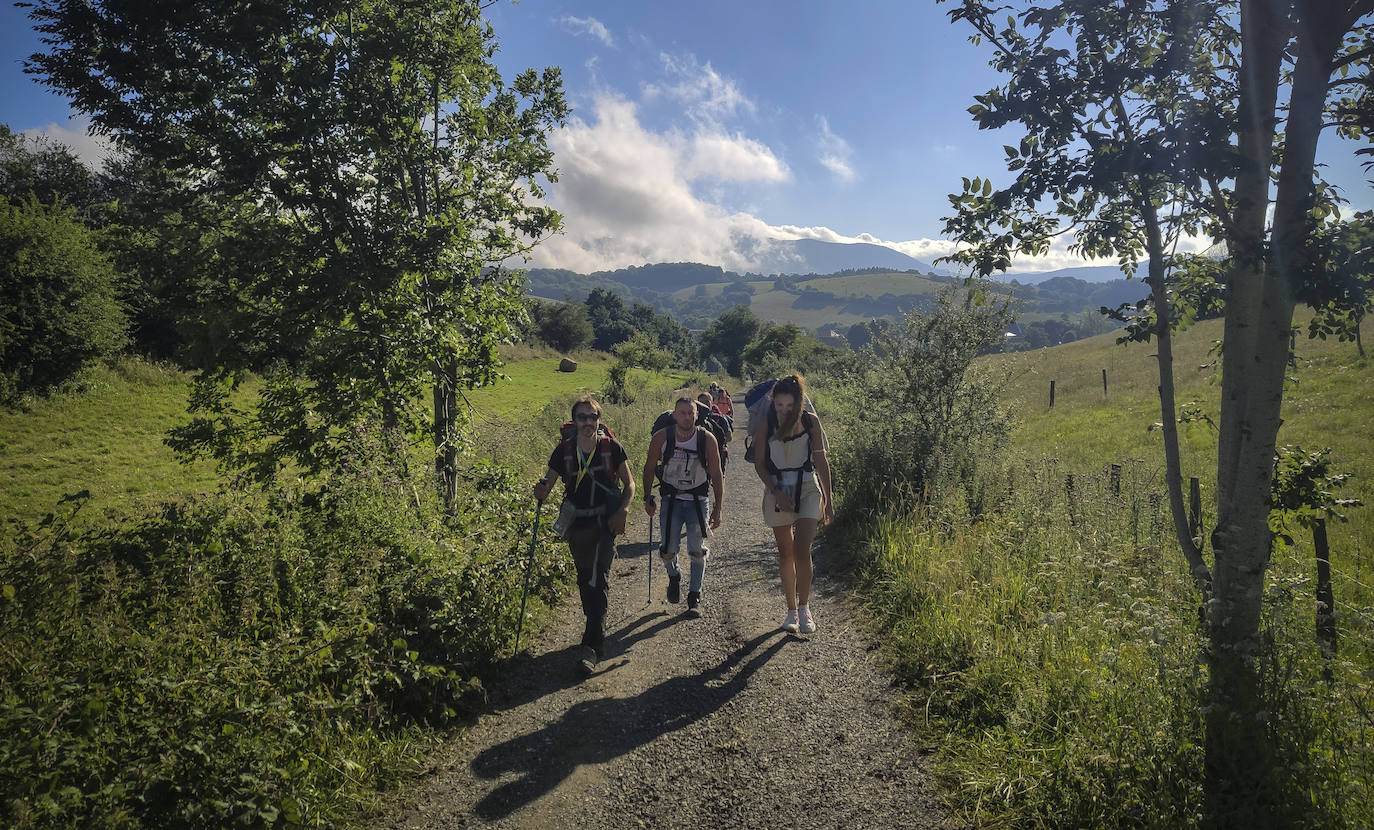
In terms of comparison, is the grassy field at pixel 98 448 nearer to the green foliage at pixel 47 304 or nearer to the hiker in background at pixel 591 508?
the green foliage at pixel 47 304

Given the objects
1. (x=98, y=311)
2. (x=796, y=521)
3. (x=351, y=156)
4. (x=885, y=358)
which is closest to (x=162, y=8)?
(x=351, y=156)

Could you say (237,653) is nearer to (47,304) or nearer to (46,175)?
(47,304)

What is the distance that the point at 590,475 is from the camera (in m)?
5.43

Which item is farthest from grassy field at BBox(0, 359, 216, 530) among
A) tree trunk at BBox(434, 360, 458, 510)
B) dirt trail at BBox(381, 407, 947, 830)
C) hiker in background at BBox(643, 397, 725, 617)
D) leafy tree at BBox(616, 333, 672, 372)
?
leafy tree at BBox(616, 333, 672, 372)

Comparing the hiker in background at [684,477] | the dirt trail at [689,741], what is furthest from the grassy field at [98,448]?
the dirt trail at [689,741]

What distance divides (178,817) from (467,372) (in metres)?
5.42

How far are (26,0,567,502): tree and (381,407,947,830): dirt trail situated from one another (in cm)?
345

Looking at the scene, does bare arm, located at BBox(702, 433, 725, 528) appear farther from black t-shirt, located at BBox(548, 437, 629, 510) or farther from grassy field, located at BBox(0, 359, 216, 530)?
grassy field, located at BBox(0, 359, 216, 530)

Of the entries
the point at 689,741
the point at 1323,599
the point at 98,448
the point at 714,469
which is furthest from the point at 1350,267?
the point at 98,448

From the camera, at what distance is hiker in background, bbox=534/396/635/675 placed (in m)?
5.43

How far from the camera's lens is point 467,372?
7758 mm

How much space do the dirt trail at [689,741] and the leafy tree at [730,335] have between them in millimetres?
105405

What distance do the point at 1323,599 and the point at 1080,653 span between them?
1.86m

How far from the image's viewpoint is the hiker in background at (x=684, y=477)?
621cm
